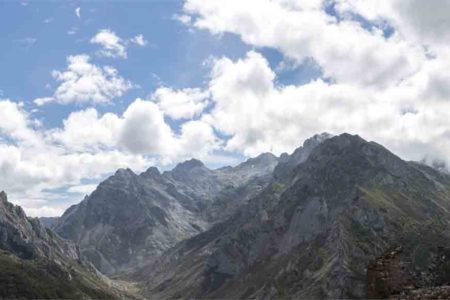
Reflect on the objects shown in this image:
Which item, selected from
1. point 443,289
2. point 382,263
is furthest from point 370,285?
point 443,289

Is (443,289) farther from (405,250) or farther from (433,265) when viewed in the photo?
(433,265)

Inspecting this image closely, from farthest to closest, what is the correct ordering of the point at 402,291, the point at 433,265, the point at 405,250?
the point at 433,265
the point at 405,250
the point at 402,291

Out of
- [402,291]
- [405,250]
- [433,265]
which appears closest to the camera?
[402,291]

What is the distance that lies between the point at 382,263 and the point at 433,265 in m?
14.4

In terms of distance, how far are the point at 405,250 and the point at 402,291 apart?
498cm

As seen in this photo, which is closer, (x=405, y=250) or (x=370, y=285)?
(x=370, y=285)

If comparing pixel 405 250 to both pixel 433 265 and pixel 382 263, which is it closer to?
pixel 382 263

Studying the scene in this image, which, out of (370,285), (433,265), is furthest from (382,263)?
(433,265)

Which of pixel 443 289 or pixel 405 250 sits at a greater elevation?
pixel 405 250

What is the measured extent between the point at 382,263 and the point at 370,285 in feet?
4.85

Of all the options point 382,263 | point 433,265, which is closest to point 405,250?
point 382,263

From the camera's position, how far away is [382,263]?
29.1 metres

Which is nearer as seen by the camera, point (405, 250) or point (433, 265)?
point (405, 250)

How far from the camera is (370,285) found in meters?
28.5
